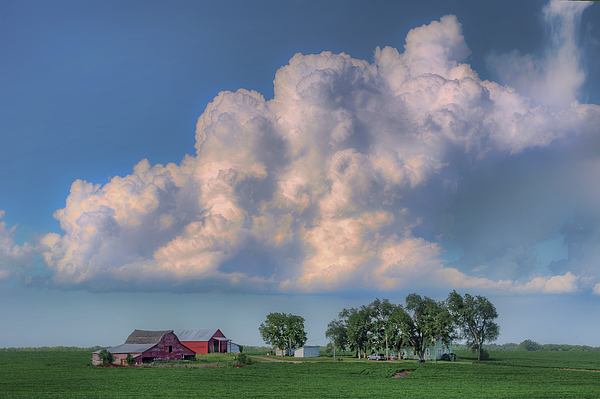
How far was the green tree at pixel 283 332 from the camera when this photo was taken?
125 meters

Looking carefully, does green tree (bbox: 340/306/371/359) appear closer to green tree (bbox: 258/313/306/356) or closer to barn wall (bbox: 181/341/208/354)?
green tree (bbox: 258/313/306/356)

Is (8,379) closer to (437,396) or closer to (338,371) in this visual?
(338,371)

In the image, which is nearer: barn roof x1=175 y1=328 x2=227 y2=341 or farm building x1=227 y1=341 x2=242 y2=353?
barn roof x1=175 y1=328 x2=227 y2=341

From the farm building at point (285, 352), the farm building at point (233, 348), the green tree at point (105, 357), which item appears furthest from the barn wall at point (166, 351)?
the farm building at point (285, 352)

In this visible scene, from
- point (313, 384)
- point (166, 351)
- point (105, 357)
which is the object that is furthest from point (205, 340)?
point (313, 384)

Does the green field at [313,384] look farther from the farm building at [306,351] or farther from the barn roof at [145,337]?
the farm building at [306,351]

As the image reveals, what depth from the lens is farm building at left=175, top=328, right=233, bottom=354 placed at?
127875mm

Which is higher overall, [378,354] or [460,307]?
[460,307]

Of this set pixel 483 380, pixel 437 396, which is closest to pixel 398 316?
pixel 483 380

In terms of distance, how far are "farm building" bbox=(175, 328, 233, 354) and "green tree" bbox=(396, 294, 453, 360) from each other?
51.8 metres

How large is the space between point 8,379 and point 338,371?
49.6 meters

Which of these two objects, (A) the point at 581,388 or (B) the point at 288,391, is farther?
(A) the point at 581,388

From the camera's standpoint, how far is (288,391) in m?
51.7

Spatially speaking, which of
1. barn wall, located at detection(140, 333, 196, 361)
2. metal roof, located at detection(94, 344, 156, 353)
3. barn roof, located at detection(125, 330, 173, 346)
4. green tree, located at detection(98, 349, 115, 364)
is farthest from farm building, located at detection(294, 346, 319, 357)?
green tree, located at detection(98, 349, 115, 364)
